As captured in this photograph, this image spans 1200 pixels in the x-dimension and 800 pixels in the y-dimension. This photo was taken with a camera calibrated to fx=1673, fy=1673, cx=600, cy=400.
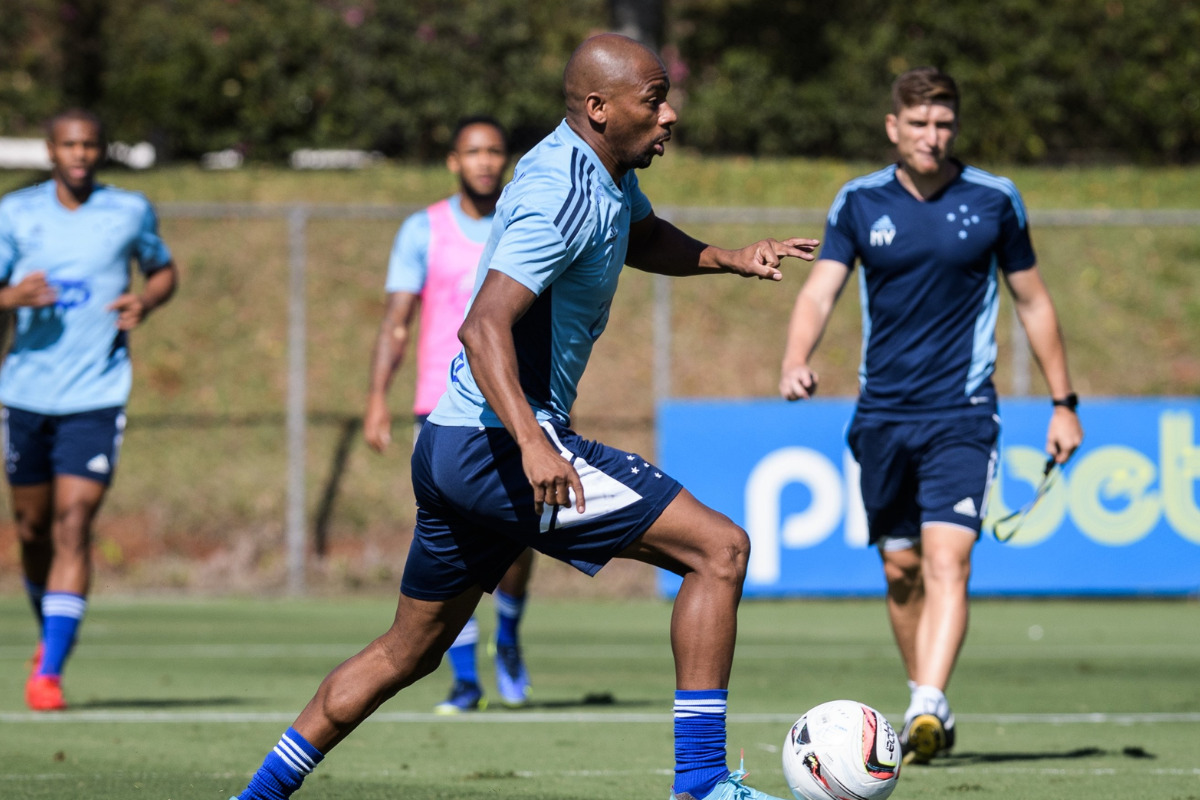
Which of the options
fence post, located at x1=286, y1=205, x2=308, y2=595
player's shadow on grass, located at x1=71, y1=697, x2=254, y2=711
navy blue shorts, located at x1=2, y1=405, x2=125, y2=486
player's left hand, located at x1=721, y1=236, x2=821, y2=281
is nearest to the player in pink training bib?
player's shadow on grass, located at x1=71, y1=697, x2=254, y2=711

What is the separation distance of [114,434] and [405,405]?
851 cm

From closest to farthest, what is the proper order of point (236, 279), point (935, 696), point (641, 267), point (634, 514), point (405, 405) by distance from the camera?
point (634, 514) < point (641, 267) < point (935, 696) < point (405, 405) < point (236, 279)

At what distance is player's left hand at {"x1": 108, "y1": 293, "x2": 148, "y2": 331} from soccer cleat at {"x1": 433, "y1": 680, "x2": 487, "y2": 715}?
2.27 m

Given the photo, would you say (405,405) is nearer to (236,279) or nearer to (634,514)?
(236,279)

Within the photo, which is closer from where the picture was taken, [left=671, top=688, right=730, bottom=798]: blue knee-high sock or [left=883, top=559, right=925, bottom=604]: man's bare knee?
[left=671, top=688, right=730, bottom=798]: blue knee-high sock

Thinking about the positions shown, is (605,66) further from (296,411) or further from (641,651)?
(296,411)

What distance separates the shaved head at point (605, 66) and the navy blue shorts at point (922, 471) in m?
2.57

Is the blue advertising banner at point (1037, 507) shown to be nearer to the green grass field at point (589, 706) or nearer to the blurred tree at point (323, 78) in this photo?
the green grass field at point (589, 706)

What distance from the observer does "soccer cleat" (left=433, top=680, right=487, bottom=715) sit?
7.62m

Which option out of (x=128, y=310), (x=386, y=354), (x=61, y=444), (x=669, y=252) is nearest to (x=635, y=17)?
(x=386, y=354)

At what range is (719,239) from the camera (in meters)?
18.0

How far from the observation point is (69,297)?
26.1 feet

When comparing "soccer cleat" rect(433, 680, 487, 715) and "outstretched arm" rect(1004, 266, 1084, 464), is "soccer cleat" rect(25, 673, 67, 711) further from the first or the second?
"outstretched arm" rect(1004, 266, 1084, 464)

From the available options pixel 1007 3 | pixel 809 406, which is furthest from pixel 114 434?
pixel 1007 3
